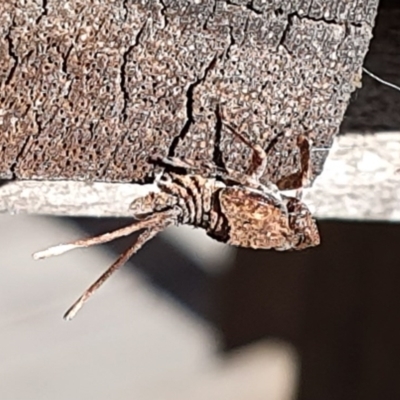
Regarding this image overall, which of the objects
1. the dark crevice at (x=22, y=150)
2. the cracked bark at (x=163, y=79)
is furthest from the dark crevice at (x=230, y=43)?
the dark crevice at (x=22, y=150)

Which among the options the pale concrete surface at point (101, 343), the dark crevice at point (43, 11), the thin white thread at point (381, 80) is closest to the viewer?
the dark crevice at point (43, 11)

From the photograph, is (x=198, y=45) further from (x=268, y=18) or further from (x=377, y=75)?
(x=377, y=75)

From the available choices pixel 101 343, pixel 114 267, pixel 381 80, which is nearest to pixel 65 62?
pixel 114 267

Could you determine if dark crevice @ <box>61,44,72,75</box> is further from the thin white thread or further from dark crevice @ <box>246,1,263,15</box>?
the thin white thread

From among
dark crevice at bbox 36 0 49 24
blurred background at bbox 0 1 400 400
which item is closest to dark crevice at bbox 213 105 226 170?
dark crevice at bbox 36 0 49 24

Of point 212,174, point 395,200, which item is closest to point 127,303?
point 395,200

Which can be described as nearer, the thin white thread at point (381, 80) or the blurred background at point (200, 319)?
the thin white thread at point (381, 80)

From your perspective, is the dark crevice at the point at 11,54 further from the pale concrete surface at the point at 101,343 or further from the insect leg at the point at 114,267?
the pale concrete surface at the point at 101,343

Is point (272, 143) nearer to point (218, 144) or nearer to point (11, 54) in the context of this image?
point (218, 144)
